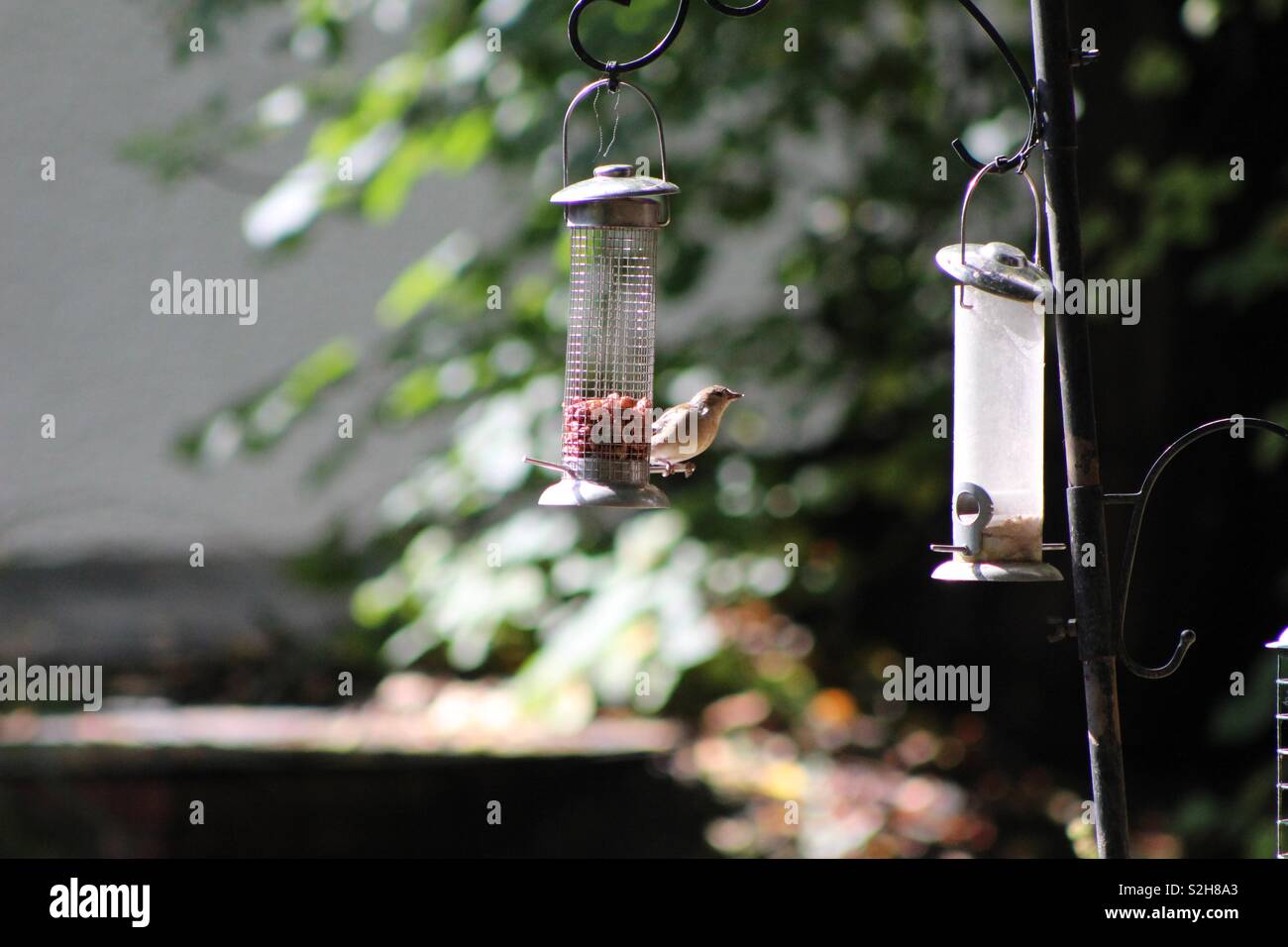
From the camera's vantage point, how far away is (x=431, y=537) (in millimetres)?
4930

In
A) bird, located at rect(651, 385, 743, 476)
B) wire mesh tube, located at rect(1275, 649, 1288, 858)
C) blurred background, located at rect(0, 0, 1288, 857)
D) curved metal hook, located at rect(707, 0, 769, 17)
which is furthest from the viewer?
blurred background, located at rect(0, 0, 1288, 857)

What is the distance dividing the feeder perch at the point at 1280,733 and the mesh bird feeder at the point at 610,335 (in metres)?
1.15

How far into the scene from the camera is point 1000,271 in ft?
7.38

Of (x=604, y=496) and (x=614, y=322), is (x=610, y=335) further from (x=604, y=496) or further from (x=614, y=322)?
(x=604, y=496)

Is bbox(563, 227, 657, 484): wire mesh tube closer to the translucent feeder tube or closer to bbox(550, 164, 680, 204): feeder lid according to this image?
bbox(550, 164, 680, 204): feeder lid

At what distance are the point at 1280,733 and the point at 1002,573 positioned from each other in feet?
5.70

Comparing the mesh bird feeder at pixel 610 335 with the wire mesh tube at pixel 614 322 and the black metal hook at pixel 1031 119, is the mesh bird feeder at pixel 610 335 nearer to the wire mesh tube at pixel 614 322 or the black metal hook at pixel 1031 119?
the wire mesh tube at pixel 614 322

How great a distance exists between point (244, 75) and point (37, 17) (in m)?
1.19

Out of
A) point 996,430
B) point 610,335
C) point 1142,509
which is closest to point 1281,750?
point 1142,509

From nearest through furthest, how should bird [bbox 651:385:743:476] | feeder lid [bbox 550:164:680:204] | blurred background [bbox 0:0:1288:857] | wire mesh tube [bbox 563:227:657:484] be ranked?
feeder lid [bbox 550:164:680:204], bird [bbox 651:385:743:476], wire mesh tube [bbox 563:227:657:484], blurred background [bbox 0:0:1288:857]

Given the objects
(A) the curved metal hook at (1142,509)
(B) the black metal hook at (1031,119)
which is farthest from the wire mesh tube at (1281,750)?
(B) the black metal hook at (1031,119)

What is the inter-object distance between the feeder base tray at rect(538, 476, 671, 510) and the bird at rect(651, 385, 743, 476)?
0.35 meters

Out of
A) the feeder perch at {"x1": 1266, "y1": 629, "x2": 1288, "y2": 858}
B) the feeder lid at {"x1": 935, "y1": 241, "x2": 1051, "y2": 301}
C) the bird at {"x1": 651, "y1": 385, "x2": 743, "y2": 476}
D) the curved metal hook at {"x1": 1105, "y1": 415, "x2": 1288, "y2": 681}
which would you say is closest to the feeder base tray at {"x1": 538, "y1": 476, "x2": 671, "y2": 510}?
the bird at {"x1": 651, "y1": 385, "x2": 743, "y2": 476}

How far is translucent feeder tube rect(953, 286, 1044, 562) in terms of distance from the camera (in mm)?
2531
